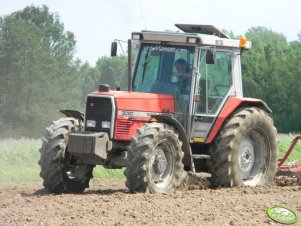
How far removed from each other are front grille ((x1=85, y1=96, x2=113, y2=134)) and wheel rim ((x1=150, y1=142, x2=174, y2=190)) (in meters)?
0.86

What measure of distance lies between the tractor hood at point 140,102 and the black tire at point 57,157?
0.72 metres

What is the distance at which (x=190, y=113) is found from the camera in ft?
48.7

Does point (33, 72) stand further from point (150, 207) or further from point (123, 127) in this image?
point (150, 207)

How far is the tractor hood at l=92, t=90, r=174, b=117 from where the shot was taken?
1416 cm

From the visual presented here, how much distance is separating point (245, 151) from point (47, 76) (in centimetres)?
3563

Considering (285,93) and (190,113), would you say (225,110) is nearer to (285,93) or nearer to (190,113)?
(190,113)

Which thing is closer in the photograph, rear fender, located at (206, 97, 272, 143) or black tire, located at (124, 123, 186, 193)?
black tire, located at (124, 123, 186, 193)

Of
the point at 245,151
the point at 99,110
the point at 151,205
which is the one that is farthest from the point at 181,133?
the point at 151,205

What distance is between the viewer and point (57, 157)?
1402cm

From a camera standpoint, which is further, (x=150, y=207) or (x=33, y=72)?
(x=33, y=72)

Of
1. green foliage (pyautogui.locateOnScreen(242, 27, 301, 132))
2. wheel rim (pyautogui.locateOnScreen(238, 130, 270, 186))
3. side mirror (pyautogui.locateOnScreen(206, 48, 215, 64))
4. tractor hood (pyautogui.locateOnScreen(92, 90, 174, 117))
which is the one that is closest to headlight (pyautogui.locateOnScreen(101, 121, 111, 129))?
tractor hood (pyautogui.locateOnScreen(92, 90, 174, 117))

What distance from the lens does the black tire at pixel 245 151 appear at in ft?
49.5

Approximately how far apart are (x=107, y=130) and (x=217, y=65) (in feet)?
8.44

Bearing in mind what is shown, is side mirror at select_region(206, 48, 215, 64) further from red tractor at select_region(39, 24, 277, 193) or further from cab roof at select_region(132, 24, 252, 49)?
cab roof at select_region(132, 24, 252, 49)
